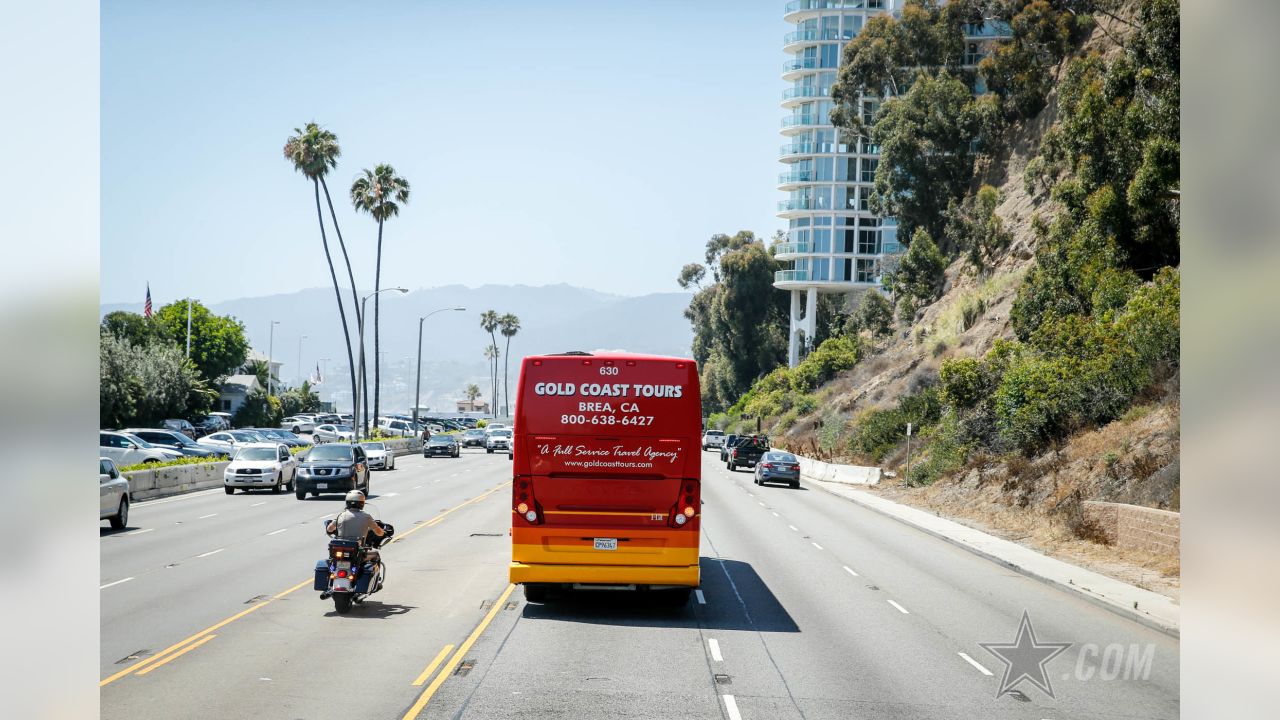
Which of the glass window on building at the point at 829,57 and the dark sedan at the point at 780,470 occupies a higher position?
the glass window on building at the point at 829,57

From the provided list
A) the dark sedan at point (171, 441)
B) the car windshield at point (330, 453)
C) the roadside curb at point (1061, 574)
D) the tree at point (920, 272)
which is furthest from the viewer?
the tree at point (920, 272)

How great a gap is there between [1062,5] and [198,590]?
69.9 m

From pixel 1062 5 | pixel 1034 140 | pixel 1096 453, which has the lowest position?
pixel 1096 453

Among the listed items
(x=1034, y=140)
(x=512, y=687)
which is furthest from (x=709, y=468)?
(x=512, y=687)

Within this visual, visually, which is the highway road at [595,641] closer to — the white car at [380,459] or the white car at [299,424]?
the white car at [380,459]

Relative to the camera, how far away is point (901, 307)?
7975 cm

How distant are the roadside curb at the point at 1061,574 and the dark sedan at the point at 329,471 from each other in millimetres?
16354

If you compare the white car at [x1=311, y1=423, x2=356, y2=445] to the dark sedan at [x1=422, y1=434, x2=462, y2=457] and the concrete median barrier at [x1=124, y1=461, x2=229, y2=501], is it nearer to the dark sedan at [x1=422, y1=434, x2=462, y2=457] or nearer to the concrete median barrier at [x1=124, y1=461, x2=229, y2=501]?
the dark sedan at [x1=422, y1=434, x2=462, y2=457]

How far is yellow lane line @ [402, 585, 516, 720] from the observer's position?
1024 cm

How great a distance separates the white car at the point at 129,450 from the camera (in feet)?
144

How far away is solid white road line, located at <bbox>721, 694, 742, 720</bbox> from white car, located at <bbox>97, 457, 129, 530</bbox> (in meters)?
17.9

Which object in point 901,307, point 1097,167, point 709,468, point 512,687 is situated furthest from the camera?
point 901,307

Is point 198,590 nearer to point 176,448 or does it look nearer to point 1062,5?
point 176,448

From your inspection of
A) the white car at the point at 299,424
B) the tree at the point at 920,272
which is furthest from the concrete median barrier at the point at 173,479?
the white car at the point at 299,424
